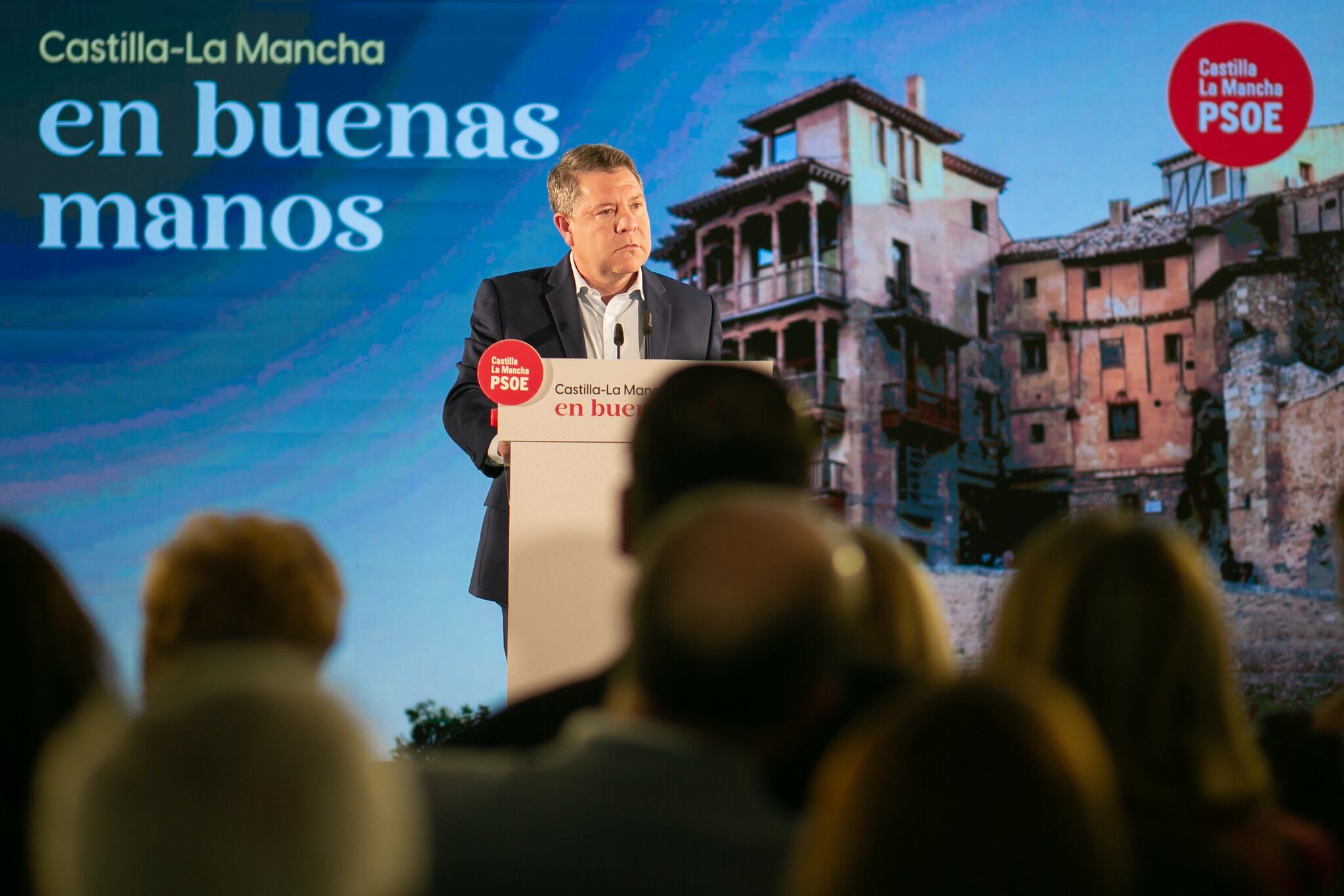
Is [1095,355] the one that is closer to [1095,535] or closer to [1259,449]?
[1259,449]

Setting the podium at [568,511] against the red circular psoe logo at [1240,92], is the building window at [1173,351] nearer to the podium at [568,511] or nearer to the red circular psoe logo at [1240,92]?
the red circular psoe logo at [1240,92]

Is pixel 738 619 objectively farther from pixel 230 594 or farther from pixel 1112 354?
pixel 1112 354

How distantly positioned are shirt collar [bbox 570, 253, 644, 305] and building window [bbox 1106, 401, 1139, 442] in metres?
3.32

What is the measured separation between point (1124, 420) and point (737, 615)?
5.76 metres

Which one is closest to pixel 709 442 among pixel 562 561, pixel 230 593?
pixel 230 593

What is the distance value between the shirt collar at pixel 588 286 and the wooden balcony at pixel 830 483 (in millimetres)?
2430

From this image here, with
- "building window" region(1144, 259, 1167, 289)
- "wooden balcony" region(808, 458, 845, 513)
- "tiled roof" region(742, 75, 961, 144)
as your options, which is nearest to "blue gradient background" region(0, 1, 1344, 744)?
"tiled roof" region(742, 75, 961, 144)

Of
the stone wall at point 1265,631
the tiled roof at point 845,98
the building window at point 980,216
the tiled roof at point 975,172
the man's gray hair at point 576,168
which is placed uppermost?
the tiled roof at point 845,98

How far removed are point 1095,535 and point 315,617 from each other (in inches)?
32.7

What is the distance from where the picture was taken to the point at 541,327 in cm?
383

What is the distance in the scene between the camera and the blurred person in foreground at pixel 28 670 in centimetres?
126

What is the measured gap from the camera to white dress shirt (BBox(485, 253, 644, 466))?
3775 millimetres

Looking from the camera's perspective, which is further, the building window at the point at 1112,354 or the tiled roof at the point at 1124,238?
the building window at the point at 1112,354

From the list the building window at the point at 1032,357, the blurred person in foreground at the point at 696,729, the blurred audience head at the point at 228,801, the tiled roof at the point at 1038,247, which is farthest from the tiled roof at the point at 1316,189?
the blurred audience head at the point at 228,801
